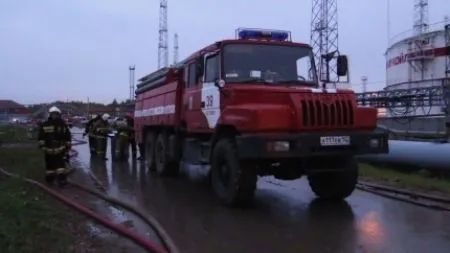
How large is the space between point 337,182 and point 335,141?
1401 millimetres

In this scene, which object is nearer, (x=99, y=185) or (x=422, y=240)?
(x=422, y=240)

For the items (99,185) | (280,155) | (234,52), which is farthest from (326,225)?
(99,185)

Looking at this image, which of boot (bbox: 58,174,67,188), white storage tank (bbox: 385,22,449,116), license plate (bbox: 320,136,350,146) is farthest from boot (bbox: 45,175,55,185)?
white storage tank (bbox: 385,22,449,116)

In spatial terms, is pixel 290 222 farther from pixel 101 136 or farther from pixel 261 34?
pixel 101 136

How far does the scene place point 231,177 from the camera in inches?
354

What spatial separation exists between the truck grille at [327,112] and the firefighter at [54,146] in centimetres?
557

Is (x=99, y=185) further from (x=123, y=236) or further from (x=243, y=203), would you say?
(x=123, y=236)

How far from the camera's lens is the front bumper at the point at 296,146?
8.22 m

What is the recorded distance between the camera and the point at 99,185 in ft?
39.4

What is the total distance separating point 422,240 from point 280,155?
231 cm

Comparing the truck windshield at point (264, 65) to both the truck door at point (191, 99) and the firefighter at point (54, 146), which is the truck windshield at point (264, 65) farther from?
the firefighter at point (54, 146)

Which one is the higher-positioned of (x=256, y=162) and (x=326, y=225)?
(x=256, y=162)

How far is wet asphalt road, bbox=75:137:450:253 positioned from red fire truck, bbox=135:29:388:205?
Answer: 0.53 meters

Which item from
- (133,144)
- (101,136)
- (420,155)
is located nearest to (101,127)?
(101,136)
